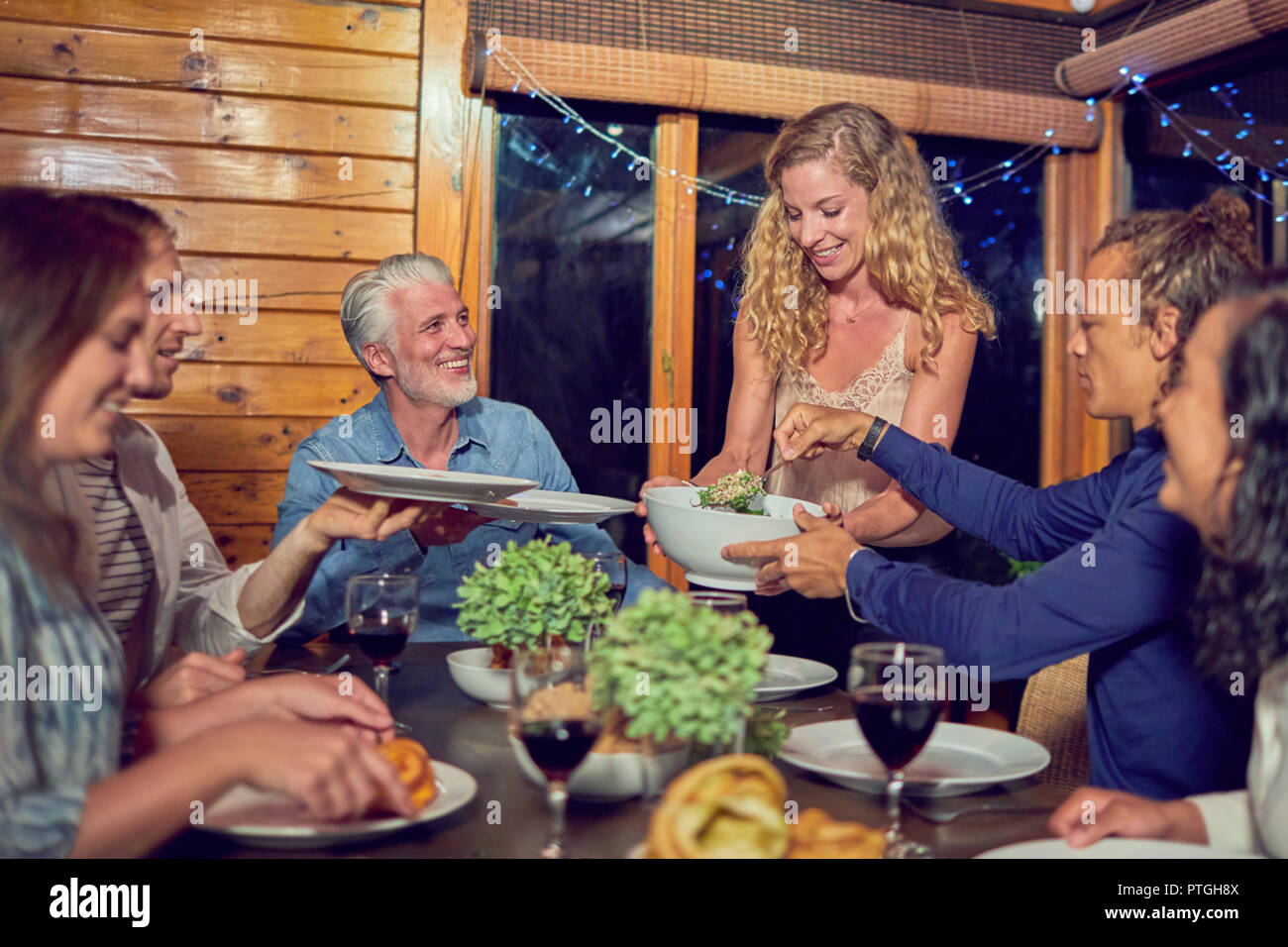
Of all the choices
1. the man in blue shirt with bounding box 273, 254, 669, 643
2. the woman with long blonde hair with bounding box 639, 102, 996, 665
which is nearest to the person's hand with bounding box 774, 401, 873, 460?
the woman with long blonde hair with bounding box 639, 102, 996, 665

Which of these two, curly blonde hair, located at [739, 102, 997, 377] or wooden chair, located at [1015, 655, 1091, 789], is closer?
wooden chair, located at [1015, 655, 1091, 789]

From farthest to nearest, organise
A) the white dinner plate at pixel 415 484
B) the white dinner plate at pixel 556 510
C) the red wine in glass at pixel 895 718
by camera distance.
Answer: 1. the white dinner plate at pixel 556 510
2. the white dinner plate at pixel 415 484
3. the red wine in glass at pixel 895 718

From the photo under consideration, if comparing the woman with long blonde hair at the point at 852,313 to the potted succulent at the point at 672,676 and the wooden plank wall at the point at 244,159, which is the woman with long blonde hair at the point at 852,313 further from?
the wooden plank wall at the point at 244,159

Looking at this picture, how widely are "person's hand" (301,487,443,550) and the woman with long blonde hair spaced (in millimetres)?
597

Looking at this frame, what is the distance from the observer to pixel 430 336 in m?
2.33

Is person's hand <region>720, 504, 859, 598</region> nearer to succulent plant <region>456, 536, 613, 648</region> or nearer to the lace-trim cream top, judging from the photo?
succulent plant <region>456, 536, 613, 648</region>

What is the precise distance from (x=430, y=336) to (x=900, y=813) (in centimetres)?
158

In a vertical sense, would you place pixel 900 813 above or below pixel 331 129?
below

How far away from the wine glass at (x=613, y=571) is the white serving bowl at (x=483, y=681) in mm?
173

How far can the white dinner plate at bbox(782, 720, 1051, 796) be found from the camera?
1129 mm

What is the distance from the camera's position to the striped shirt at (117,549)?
1.54 metres


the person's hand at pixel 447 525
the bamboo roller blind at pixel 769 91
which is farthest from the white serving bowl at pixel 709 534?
the bamboo roller blind at pixel 769 91

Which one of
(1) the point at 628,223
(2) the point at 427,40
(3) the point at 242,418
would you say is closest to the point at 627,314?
(1) the point at 628,223
